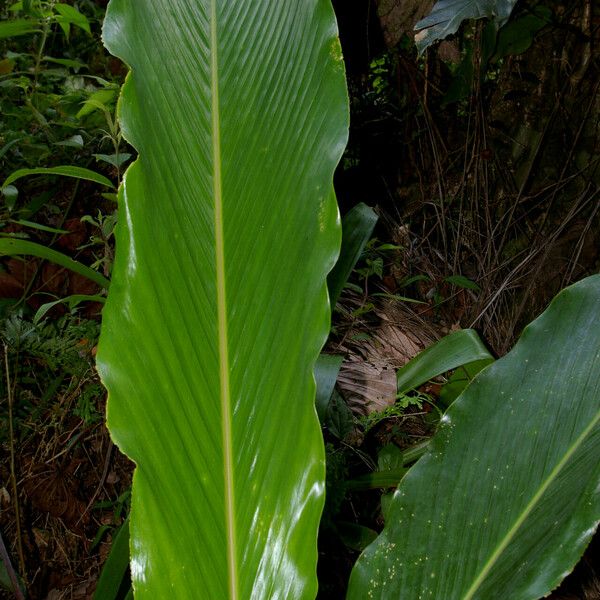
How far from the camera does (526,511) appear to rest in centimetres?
51

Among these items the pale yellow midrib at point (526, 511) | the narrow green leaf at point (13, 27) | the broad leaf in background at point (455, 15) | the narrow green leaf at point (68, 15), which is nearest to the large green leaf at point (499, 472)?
the pale yellow midrib at point (526, 511)

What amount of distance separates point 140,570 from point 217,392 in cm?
16

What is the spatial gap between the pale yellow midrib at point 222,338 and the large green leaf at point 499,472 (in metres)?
0.13

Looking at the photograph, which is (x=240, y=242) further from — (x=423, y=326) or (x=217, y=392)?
(x=423, y=326)

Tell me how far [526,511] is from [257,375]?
0.92 feet

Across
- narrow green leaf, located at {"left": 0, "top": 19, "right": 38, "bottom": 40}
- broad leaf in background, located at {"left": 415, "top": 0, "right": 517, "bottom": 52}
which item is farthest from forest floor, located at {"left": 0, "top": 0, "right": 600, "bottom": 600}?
broad leaf in background, located at {"left": 415, "top": 0, "right": 517, "bottom": 52}

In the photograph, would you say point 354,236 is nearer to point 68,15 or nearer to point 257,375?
point 257,375

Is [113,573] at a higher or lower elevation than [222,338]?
lower

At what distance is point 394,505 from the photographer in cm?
53

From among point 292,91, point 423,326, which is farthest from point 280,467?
point 423,326

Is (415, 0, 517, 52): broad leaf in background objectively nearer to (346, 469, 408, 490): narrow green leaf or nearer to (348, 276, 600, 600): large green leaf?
(348, 276, 600, 600): large green leaf

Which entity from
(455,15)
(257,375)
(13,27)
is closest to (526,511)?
(257,375)

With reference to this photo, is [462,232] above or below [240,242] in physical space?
below

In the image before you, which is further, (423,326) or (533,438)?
(423,326)
